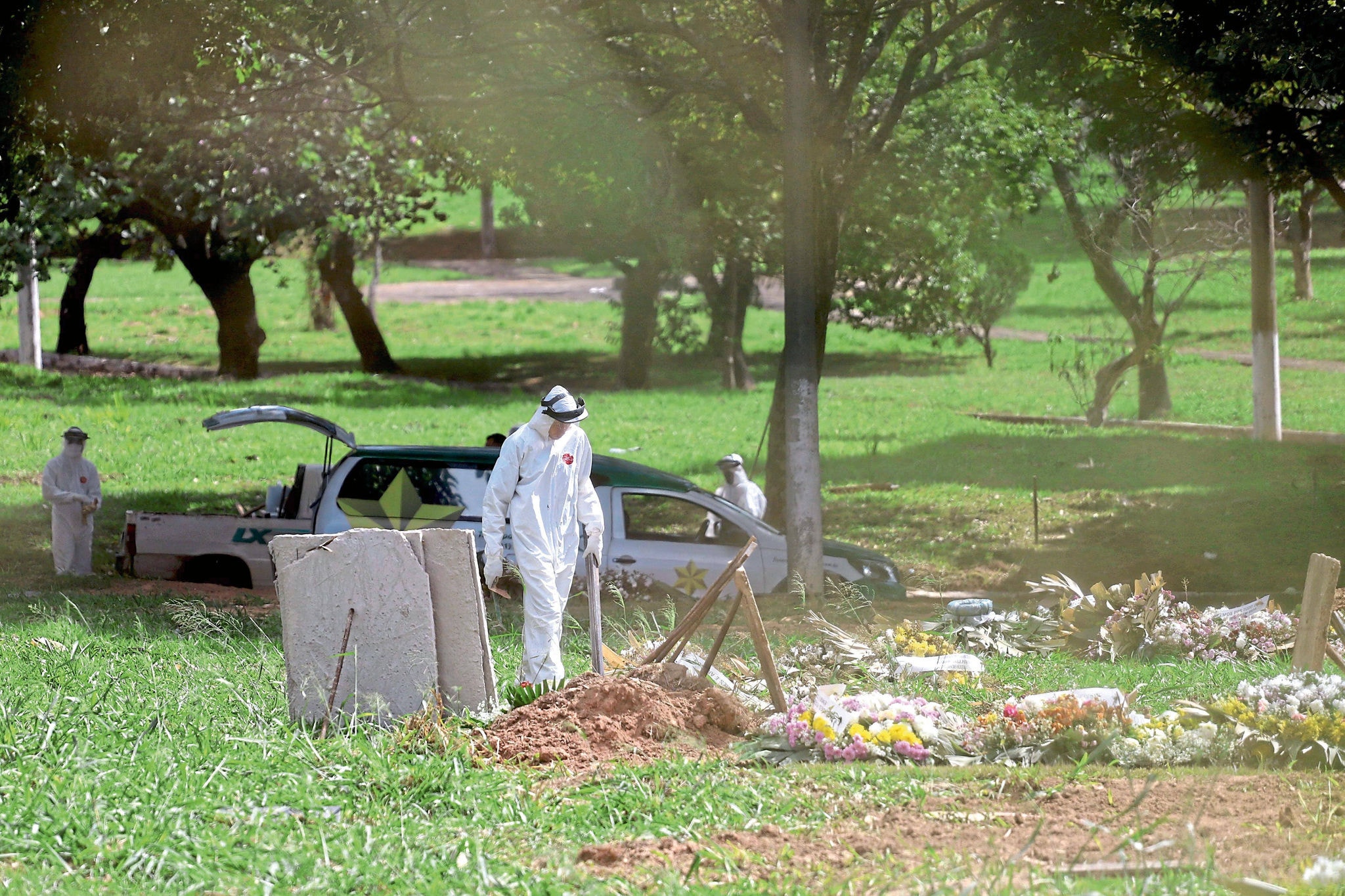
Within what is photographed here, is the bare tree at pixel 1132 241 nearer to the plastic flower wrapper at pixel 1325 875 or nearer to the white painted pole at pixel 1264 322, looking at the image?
the white painted pole at pixel 1264 322

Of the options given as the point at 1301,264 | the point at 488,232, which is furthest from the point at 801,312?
the point at 488,232

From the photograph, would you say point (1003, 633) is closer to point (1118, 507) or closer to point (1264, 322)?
point (1118, 507)

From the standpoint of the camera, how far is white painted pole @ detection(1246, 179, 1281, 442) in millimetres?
18500

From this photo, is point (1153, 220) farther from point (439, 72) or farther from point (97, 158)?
point (97, 158)

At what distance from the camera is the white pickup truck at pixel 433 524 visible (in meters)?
11.2

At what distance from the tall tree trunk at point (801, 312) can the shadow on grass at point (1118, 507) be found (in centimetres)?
267

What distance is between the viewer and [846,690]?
7.42 meters

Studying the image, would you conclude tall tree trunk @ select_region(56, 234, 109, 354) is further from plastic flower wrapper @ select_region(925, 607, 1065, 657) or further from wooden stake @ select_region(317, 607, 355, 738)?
wooden stake @ select_region(317, 607, 355, 738)

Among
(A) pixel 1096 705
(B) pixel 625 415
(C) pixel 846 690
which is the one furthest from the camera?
(B) pixel 625 415

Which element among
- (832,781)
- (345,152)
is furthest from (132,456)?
(832,781)

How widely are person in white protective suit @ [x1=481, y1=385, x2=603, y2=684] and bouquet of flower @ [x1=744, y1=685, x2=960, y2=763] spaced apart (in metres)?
1.70

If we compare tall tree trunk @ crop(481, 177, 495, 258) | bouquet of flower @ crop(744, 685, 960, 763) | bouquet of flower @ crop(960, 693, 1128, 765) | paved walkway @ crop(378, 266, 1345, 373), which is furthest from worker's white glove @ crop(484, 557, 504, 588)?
tall tree trunk @ crop(481, 177, 495, 258)

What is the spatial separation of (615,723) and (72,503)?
26.9 feet

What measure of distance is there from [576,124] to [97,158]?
5.08 metres
